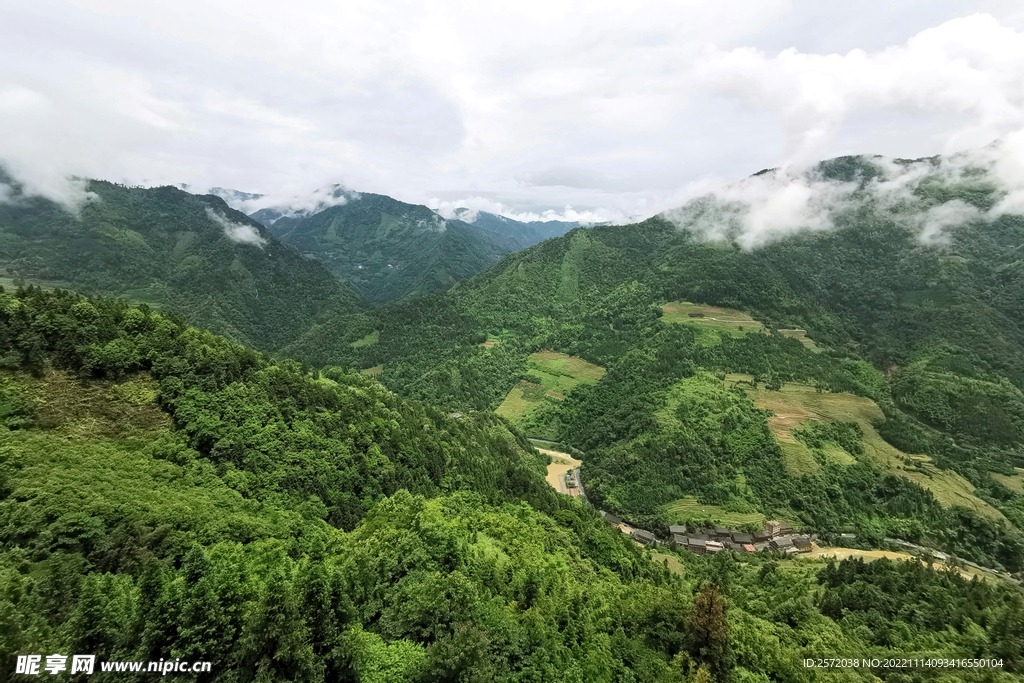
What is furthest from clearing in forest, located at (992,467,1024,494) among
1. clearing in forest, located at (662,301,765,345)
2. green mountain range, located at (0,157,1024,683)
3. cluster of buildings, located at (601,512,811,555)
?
clearing in forest, located at (662,301,765,345)

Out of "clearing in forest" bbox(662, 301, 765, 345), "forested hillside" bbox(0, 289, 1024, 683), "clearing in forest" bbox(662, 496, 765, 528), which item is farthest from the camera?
"clearing in forest" bbox(662, 301, 765, 345)

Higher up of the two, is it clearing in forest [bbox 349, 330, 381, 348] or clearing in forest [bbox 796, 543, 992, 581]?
clearing in forest [bbox 349, 330, 381, 348]

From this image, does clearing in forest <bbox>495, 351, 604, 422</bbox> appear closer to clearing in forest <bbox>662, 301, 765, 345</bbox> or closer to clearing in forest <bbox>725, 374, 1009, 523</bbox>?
clearing in forest <bbox>662, 301, 765, 345</bbox>

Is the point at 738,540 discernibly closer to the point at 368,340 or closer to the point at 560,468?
the point at 560,468

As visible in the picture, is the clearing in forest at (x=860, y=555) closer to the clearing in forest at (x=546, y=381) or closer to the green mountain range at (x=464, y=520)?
the green mountain range at (x=464, y=520)

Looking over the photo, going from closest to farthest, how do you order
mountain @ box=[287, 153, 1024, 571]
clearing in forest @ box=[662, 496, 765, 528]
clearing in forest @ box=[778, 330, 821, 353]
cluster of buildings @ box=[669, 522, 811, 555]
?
cluster of buildings @ box=[669, 522, 811, 555]
clearing in forest @ box=[662, 496, 765, 528]
mountain @ box=[287, 153, 1024, 571]
clearing in forest @ box=[778, 330, 821, 353]

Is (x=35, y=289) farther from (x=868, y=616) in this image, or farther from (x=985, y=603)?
(x=985, y=603)

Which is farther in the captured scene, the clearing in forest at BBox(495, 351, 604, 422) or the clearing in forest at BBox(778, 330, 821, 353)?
the clearing in forest at BBox(778, 330, 821, 353)

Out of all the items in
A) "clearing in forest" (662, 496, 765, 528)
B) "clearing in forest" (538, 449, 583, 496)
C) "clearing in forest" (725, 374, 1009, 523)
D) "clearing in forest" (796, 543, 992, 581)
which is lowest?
"clearing in forest" (538, 449, 583, 496)
